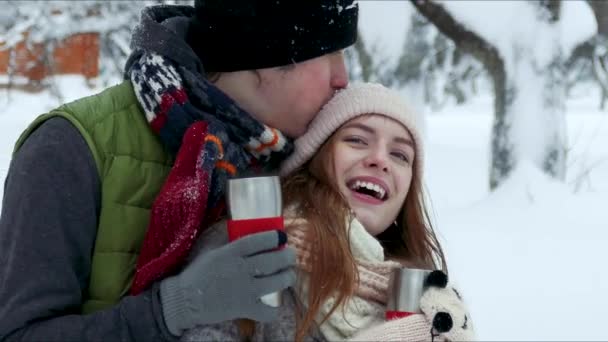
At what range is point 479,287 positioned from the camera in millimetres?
3791

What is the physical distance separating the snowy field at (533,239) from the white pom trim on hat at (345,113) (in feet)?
3.35

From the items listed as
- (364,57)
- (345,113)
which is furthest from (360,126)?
(364,57)

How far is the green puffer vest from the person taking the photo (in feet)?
4.98

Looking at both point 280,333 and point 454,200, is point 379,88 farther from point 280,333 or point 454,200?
point 454,200

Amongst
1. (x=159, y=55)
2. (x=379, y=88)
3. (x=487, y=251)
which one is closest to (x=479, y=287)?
(x=487, y=251)

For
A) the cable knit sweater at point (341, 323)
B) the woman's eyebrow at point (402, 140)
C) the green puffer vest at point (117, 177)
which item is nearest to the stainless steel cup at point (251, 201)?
the cable knit sweater at point (341, 323)

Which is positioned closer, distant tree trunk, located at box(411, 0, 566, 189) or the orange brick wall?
the orange brick wall

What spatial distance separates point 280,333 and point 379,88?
0.74 metres

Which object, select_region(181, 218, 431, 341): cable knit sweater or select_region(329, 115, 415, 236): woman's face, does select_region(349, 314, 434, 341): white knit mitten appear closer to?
select_region(181, 218, 431, 341): cable knit sweater

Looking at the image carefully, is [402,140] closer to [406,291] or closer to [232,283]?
[406,291]

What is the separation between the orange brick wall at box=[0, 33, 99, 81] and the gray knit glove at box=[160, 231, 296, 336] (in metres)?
2.57

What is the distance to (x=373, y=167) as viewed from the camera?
1.84 metres

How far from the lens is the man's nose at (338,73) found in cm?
183

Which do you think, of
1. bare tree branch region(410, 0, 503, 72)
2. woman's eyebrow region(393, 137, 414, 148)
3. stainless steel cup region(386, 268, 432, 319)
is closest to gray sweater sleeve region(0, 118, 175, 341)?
stainless steel cup region(386, 268, 432, 319)
